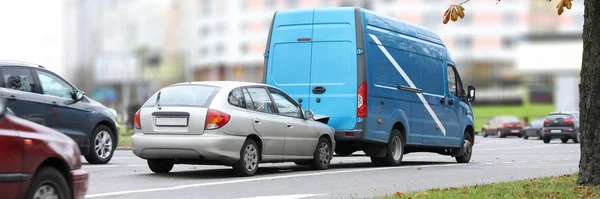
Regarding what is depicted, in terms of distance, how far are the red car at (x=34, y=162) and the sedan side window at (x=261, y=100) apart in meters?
6.35

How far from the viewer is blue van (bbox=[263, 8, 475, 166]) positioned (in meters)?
16.4

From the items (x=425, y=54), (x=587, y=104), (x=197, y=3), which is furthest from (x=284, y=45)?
(x=197, y=3)

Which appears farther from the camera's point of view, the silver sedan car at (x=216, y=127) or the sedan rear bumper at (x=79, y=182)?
the silver sedan car at (x=216, y=127)

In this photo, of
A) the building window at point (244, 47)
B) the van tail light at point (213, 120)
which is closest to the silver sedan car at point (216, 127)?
the van tail light at point (213, 120)

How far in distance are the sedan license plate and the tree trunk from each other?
16.8ft

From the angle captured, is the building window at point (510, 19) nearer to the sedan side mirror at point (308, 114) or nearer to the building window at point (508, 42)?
the building window at point (508, 42)

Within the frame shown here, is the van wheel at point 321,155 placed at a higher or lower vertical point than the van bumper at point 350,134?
lower

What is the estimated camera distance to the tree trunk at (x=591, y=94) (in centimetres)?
1167

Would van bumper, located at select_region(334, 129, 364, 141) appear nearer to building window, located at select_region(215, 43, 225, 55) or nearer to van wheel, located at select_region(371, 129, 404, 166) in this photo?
van wheel, located at select_region(371, 129, 404, 166)

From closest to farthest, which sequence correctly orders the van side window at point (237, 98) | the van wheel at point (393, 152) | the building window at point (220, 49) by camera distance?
the van side window at point (237, 98) → the van wheel at point (393, 152) → the building window at point (220, 49)

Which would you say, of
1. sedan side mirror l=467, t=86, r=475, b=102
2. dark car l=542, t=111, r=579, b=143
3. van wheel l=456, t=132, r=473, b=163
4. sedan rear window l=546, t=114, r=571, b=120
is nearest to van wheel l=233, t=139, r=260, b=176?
van wheel l=456, t=132, r=473, b=163

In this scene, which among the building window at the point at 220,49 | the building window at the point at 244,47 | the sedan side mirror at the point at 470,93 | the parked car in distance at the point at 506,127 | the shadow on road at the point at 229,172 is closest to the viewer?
the shadow on road at the point at 229,172

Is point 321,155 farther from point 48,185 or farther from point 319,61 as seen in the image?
point 48,185

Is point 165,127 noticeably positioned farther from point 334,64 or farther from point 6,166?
point 6,166
